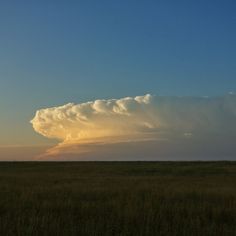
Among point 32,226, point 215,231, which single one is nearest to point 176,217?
point 215,231

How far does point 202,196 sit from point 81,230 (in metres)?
10.4

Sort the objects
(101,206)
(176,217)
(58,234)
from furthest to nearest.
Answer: (101,206) → (176,217) → (58,234)

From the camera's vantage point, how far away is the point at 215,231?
10250 millimetres

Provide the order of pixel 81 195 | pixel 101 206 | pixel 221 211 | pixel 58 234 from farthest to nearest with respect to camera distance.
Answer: pixel 81 195, pixel 101 206, pixel 221 211, pixel 58 234

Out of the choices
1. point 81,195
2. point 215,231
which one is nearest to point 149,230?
point 215,231

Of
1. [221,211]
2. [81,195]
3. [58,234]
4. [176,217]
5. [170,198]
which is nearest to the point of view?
[58,234]

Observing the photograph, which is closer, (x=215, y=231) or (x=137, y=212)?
(x=215, y=231)

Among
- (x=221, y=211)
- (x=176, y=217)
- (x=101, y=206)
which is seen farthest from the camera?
(x=101, y=206)

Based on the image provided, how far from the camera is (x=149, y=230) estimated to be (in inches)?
404

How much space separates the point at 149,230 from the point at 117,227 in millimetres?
775

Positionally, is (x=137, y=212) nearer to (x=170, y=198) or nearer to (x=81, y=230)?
(x=81, y=230)

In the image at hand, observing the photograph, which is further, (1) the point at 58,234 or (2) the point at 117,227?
(2) the point at 117,227

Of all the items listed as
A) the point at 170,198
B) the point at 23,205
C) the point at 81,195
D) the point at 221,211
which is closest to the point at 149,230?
the point at 221,211

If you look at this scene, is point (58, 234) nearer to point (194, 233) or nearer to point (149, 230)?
point (149, 230)
